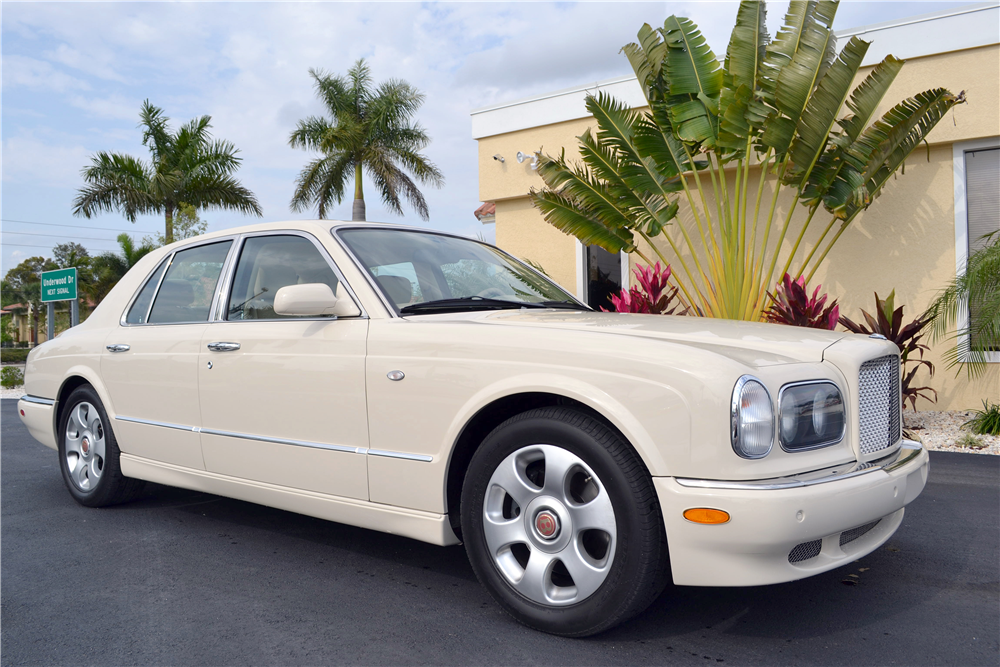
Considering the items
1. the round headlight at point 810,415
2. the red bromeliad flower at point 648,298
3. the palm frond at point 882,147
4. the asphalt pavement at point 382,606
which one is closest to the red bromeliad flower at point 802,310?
the palm frond at point 882,147

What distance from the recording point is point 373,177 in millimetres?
23141

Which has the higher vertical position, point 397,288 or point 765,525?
point 397,288

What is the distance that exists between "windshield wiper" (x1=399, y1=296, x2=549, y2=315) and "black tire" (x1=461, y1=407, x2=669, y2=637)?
2.73ft

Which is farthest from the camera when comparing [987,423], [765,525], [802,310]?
[987,423]

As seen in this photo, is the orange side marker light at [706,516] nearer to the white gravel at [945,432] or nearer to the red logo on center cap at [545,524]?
the red logo on center cap at [545,524]

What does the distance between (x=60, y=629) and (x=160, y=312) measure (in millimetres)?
2164

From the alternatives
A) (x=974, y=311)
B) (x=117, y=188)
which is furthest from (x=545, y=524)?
(x=117, y=188)

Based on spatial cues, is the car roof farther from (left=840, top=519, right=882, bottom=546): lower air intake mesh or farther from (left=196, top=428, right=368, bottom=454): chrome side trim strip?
(left=840, top=519, right=882, bottom=546): lower air intake mesh

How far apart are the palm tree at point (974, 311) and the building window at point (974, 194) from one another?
0.25 m

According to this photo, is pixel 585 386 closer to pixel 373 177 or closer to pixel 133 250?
pixel 373 177

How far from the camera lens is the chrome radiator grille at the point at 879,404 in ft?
9.34

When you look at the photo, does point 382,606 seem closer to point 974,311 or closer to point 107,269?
point 974,311

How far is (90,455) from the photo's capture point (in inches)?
195

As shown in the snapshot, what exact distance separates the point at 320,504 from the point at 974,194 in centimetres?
850
